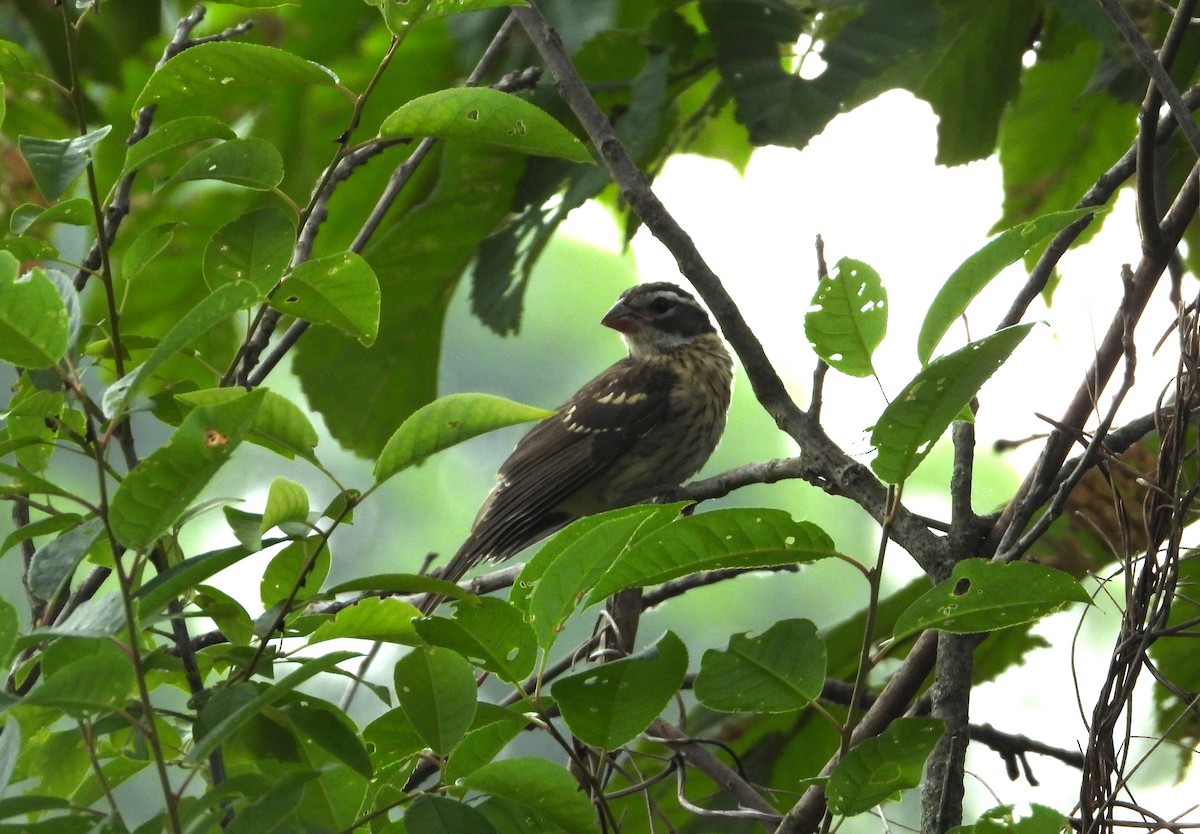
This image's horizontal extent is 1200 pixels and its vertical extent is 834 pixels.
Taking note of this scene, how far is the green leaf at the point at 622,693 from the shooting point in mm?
1451

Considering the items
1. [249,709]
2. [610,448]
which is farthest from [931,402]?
[610,448]

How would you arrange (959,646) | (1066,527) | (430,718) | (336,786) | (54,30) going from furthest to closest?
(54,30), (1066,527), (959,646), (336,786), (430,718)

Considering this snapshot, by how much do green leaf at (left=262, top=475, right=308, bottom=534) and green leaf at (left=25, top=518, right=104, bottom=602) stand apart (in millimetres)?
173

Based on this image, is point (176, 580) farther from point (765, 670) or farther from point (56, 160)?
point (765, 670)

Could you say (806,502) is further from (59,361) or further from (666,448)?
(59,361)

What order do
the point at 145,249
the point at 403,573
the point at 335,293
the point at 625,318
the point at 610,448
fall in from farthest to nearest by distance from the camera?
the point at 625,318
the point at 610,448
the point at 145,249
the point at 335,293
the point at 403,573

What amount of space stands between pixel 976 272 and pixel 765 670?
20.4 inches

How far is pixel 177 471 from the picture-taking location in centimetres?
116

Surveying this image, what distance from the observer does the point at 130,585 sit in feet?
3.95

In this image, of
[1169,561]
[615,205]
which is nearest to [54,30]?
[615,205]

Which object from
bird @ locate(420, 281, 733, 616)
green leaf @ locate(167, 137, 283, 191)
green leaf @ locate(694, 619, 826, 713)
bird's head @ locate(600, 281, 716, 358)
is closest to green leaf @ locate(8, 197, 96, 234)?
green leaf @ locate(167, 137, 283, 191)

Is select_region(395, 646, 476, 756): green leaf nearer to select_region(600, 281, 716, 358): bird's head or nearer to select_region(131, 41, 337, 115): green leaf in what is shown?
select_region(131, 41, 337, 115): green leaf

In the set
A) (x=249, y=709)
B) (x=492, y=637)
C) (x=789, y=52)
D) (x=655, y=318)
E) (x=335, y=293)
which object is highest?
(x=655, y=318)

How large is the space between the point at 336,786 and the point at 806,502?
42.8ft
